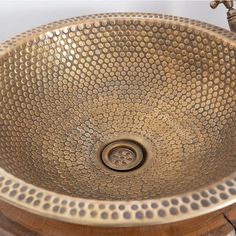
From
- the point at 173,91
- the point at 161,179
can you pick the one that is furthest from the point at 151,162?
the point at 173,91

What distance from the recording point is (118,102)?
720mm

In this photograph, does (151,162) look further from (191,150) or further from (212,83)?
(212,83)

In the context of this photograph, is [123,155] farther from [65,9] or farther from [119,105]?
[65,9]

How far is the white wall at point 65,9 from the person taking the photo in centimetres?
82

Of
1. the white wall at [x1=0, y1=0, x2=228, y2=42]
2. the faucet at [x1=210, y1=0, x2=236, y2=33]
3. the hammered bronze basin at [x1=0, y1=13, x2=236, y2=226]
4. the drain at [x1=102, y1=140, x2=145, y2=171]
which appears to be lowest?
the drain at [x1=102, y1=140, x2=145, y2=171]

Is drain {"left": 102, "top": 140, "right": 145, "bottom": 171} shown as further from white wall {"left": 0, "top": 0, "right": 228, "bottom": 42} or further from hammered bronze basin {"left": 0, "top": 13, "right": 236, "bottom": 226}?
white wall {"left": 0, "top": 0, "right": 228, "bottom": 42}

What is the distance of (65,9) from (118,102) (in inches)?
10.9

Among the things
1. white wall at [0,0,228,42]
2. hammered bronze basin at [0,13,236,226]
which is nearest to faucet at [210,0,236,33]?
hammered bronze basin at [0,13,236,226]

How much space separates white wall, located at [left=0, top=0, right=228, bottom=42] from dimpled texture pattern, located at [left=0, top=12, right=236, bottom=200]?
0.15 meters

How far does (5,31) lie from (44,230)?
0.56m

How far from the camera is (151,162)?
0.64 meters

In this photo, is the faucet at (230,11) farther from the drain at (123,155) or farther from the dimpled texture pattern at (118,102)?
the drain at (123,155)

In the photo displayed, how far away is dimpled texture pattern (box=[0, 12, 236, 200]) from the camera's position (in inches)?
23.5

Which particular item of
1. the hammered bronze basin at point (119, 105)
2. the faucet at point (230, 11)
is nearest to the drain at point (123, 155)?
the hammered bronze basin at point (119, 105)
